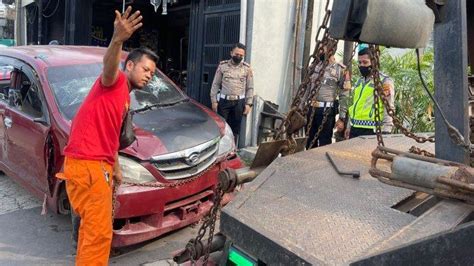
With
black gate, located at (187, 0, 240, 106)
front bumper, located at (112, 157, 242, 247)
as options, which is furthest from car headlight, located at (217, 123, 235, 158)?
black gate, located at (187, 0, 240, 106)

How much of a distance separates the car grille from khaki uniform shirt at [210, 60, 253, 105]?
3.02 meters

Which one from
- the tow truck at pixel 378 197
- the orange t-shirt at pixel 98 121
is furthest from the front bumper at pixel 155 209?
the tow truck at pixel 378 197

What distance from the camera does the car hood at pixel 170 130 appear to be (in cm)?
402

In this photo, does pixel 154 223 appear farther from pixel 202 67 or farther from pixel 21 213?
pixel 202 67

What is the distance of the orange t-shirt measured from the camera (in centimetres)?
306

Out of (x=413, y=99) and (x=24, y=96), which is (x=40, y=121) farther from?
(x=413, y=99)

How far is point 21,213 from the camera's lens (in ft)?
16.4

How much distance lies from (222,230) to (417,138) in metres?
1.57

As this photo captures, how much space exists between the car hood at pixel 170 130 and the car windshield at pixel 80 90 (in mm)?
202

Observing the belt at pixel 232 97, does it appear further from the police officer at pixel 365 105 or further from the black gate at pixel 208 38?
the police officer at pixel 365 105

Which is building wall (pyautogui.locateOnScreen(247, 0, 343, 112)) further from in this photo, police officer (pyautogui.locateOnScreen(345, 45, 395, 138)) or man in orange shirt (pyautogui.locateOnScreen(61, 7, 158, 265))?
man in orange shirt (pyautogui.locateOnScreen(61, 7, 158, 265))

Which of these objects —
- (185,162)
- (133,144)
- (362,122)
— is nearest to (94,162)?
(133,144)

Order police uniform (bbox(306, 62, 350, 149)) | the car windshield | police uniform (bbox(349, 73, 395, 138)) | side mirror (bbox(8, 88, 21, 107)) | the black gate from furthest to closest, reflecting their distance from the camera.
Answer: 1. the black gate
2. police uniform (bbox(306, 62, 350, 149))
3. police uniform (bbox(349, 73, 395, 138))
4. side mirror (bbox(8, 88, 21, 107))
5. the car windshield

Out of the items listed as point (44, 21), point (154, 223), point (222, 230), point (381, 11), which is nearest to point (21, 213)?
point (154, 223)
